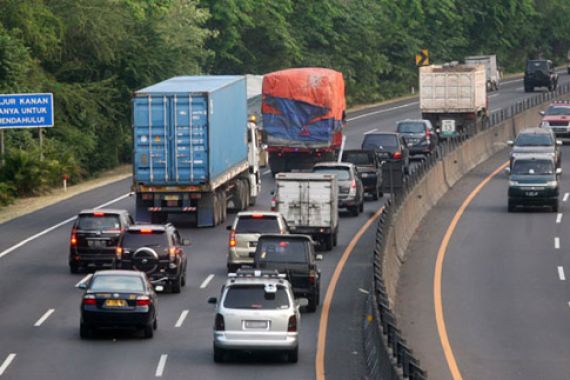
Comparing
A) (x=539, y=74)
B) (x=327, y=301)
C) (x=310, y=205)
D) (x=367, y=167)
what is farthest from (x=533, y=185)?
(x=539, y=74)

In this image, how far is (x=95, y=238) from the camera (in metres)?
41.9

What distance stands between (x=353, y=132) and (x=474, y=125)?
1231 centimetres

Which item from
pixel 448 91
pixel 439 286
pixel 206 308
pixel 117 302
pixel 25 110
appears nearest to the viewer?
pixel 117 302

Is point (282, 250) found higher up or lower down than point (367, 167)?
lower down

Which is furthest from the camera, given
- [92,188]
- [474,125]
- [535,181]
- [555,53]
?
[555,53]

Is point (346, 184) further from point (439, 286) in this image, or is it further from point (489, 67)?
point (489, 67)

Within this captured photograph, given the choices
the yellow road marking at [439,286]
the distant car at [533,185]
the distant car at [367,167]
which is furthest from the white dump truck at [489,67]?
the distant car at [533,185]

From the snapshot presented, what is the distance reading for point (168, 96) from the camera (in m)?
49.4

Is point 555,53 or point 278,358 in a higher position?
point 555,53

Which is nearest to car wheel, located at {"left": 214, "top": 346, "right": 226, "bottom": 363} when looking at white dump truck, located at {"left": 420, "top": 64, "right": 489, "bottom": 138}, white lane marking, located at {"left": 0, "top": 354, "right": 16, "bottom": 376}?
white lane marking, located at {"left": 0, "top": 354, "right": 16, "bottom": 376}

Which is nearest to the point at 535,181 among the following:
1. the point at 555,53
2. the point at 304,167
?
the point at 304,167

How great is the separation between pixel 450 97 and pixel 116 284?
159ft

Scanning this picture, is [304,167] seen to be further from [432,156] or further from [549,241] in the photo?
[549,241]

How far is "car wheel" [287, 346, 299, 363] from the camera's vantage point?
30.5m
